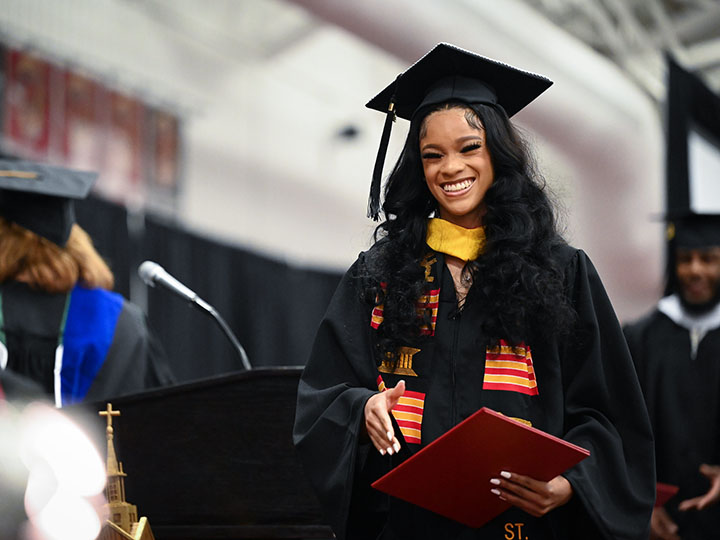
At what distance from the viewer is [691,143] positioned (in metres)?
7.95

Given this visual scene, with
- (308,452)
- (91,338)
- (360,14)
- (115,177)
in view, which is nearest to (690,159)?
(360,14)

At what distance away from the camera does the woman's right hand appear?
1.71m

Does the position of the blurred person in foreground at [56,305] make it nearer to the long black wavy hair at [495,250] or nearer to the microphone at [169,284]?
the microphone at [169,284]

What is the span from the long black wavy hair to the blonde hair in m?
1.69

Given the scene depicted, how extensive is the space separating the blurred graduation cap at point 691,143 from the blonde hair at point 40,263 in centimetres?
429

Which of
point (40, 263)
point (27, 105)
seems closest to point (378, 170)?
point (40, 263)

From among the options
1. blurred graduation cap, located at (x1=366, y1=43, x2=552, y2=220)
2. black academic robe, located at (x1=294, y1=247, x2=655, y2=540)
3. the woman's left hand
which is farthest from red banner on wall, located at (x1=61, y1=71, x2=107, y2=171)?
the woman's left hand

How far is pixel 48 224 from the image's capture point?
3303mm

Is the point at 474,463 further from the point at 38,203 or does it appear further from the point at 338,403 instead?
the point at 38,203

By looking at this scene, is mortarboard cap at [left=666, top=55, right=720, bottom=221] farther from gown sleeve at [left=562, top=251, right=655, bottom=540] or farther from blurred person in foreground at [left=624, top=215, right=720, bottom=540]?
gown sleeve at [left=562, top=251, right=655, bottom=540]

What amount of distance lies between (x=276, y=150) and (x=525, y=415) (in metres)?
7.20

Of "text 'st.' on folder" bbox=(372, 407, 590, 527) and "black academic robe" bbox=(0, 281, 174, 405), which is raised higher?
"black academic robe" bbox=(0, 281, 174, 405)

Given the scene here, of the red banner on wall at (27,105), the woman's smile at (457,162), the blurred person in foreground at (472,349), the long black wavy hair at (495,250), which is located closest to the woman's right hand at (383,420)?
the blurred person in foreground at (472,349)

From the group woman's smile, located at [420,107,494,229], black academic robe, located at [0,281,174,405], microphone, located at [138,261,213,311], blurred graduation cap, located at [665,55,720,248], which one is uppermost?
blurred graduation cap, located at [665,55,720,248]
